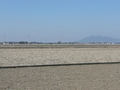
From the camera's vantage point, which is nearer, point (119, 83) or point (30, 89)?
point (30, 89)

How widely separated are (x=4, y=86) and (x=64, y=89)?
2.22 metres

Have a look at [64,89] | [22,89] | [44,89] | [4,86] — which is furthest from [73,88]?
[4,86]

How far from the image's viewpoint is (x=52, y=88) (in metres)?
9.55

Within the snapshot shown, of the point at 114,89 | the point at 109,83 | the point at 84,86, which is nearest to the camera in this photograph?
the point at 114,89

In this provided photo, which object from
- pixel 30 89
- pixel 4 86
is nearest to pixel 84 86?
pixel 30 89

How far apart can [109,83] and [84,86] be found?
1191 millimetres

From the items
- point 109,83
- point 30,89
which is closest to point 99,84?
point 109,83

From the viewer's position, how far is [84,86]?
391 inches

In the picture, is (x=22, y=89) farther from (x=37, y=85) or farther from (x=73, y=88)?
(x=73, y=88)

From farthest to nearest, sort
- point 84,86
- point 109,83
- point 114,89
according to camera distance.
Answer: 1. point 109,83
2. point 84,86
3. point 114,89

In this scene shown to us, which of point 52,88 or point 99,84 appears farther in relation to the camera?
point 99,84

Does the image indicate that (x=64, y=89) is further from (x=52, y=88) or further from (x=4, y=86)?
(x=4, y=86)

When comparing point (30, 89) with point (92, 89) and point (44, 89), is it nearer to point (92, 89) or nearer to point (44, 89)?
point (44, 89)

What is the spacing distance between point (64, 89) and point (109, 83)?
208 centimetres
